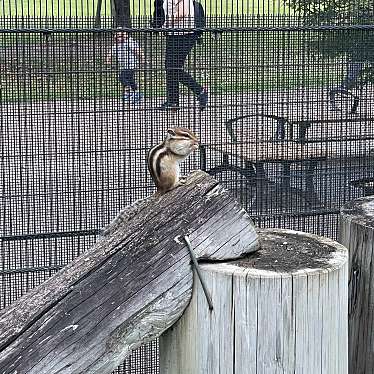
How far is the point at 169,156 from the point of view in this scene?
421cm

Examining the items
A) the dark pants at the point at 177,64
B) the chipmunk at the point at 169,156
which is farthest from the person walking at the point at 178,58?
the chipmunk at the point at 169,156

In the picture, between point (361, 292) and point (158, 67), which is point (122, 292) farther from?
point (158, 67)

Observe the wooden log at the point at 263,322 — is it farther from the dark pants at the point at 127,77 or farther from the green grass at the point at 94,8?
the green grass at the point at 94,8

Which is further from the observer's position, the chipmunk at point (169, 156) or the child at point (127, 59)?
the child at point (127, 59)

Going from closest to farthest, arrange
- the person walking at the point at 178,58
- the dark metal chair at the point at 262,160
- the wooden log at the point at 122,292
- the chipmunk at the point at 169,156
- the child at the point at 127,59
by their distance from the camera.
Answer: the wooden log at the point at 122,292, the chipmunk at the point at 169,156, the child at the point at 127,59, the person walking at the point at 178,58, the dark metal chair at the point at 262,160

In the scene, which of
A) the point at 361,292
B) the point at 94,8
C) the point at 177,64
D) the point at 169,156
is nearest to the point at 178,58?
the point at 177,64

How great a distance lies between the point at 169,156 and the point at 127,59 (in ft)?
3.83

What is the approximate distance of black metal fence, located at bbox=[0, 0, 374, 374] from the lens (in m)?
5.17

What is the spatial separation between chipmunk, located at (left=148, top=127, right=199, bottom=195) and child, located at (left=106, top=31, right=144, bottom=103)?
0.91 metres

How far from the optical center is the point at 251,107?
5.54m

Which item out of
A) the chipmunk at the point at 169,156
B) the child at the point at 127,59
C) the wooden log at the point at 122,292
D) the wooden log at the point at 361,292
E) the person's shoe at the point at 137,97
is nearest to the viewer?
the wooden log at the point at 122,292

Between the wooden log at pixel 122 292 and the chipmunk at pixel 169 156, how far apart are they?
86 cm

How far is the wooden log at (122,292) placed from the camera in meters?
2.62

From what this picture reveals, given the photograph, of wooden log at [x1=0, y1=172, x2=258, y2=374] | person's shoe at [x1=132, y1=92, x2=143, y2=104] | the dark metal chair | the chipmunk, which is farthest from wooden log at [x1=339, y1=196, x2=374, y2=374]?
person's shoe at [x1=132, y1=92, x2=143, y2=104]
